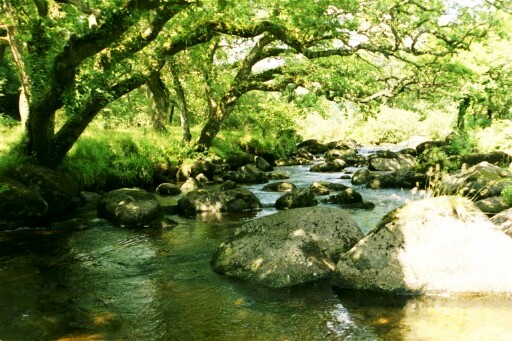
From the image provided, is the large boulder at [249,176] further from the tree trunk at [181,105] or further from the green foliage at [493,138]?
the green foliage at [493,138]

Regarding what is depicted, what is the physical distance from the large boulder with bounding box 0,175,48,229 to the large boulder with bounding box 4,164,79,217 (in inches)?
21.9

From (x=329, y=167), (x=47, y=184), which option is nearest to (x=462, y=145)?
(x=329, y=167)

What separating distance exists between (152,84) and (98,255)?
14.5m

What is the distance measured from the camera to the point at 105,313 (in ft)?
20.2

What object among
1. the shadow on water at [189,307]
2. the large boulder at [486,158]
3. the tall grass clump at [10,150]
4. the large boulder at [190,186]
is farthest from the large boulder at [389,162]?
the tall grass clump at [10,150]

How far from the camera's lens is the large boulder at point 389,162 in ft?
75.5

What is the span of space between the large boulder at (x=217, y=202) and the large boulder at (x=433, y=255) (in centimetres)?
655

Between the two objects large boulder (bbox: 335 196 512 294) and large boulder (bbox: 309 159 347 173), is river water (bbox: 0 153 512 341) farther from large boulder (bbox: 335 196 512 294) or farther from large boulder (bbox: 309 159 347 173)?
large boulder (bbox: 309 159 347 173)

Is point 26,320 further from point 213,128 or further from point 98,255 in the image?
point 213,128

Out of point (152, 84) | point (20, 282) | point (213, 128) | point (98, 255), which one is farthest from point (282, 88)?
point (20, 282)

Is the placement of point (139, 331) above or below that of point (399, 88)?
below

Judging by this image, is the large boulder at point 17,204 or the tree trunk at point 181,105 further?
the tree trunk at point 181,105

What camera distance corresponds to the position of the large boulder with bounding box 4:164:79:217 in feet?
39.8

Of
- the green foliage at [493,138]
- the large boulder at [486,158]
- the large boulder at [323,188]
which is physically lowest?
the large boulder at [323,188]
